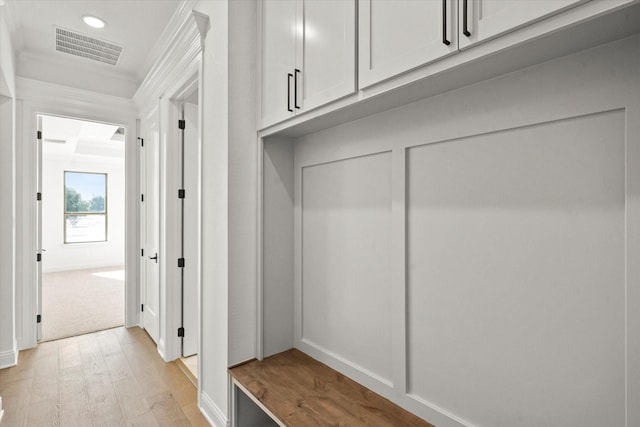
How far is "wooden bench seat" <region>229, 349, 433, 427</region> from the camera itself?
51.4 inches

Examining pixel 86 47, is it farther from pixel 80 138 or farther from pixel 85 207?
pixel 85 207

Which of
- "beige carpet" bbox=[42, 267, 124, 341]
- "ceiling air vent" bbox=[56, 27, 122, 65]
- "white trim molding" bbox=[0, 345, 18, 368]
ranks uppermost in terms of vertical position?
"ceiling air vent" bbox=[56, 27, 122, 65]

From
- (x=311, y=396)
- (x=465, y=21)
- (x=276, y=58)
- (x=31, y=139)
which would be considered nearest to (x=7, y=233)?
(x=31, y=139)

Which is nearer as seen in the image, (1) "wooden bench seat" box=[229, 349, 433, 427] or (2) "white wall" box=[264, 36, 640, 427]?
(2) "white wall" box=[264, 36, 640, 427]

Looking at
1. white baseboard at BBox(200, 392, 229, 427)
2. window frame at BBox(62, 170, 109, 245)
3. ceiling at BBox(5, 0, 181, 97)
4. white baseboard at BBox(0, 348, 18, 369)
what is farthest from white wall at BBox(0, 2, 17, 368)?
window frame at BBox(62, 170, 109, 245)

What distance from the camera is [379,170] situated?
58.4 inches

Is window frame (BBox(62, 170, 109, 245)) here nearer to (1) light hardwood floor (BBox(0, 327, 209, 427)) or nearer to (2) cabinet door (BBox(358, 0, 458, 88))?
(1) light hardwood floor (BBox(0, 327, 209, 427))

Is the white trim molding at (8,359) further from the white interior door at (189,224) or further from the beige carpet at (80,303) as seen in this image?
the white interior door at (189,224)

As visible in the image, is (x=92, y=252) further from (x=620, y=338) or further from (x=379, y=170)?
(x=620, y=338)

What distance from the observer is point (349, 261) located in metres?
1.63

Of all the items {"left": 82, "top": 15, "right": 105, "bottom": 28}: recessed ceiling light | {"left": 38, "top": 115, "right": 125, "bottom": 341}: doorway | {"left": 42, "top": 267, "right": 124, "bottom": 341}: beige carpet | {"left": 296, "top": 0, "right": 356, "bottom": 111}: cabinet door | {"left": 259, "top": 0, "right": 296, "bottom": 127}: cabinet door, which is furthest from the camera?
{"left": 38, "top": 115, "right": 125, "bottom": 341}: doorway

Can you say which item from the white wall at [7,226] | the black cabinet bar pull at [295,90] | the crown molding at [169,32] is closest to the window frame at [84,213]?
the crown molding at [169,32]

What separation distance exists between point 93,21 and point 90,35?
283mm

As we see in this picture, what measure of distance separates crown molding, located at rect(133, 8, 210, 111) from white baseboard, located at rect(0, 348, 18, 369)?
8.01 ft
